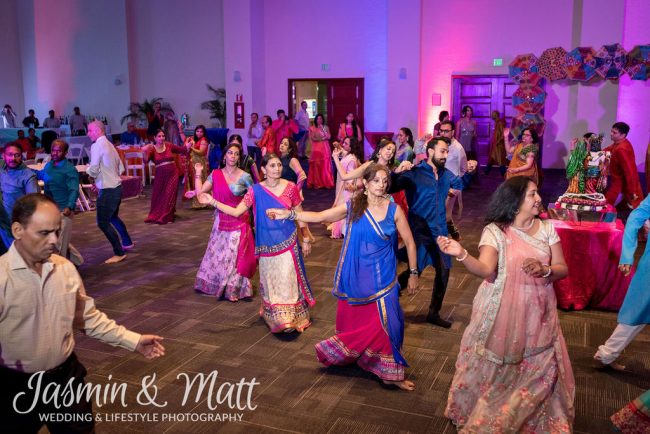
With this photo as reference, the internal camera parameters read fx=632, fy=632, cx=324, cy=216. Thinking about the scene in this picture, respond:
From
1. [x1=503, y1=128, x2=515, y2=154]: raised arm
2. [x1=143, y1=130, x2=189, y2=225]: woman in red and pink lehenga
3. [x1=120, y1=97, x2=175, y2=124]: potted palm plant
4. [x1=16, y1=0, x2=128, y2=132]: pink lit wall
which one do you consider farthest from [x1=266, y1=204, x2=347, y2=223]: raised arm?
[x1=16, y1=0, x2=128, y2=132]: pink lit wall

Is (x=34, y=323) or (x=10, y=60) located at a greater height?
(x=10, y=60)

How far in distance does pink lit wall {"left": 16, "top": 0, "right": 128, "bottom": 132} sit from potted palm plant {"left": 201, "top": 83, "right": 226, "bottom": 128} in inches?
112

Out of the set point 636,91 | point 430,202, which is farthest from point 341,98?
point 430,202

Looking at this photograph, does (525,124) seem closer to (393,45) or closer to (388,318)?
(393,45)

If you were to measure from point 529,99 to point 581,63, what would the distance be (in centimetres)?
134

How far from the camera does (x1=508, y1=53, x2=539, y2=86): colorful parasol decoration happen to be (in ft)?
46.6

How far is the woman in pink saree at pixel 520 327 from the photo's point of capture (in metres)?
3.02

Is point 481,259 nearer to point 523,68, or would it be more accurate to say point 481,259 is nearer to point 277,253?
point 277,253

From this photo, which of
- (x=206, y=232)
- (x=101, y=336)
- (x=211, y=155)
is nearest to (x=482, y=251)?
(x=101, y=336)

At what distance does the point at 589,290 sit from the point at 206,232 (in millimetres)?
5169

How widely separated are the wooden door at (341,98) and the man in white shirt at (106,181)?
9.46 meters

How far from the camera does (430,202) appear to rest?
4734 mm

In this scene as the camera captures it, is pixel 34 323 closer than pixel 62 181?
Yes

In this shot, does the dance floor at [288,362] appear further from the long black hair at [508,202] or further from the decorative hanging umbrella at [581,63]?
the decorative hanging umbrella at [581,63]
